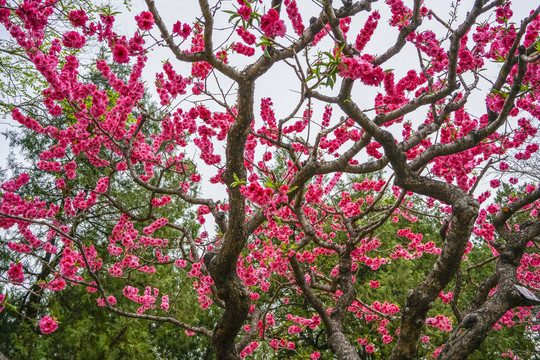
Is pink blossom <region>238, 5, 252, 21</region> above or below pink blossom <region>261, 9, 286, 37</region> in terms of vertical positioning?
above

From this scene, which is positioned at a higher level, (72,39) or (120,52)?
(72,39)

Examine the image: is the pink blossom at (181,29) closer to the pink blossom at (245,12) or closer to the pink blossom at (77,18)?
the pink blossom at (245,12)

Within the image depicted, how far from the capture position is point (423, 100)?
3410 millimetres

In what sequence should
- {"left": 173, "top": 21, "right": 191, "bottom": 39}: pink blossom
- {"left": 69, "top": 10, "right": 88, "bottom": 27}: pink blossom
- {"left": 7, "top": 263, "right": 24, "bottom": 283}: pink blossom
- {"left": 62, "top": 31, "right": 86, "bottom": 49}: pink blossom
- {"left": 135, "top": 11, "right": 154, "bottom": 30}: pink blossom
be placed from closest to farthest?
{"left": 135, "top": 11, "right": 154, "bottom": 30}: pink blossom < {"left": 173, "top": 21, "right": 191, "bottom": 39}: pink blossom < {"left": 69, "top": 10, "right": 88, "bottom": 27}: pink blossom < {"left": 62, "top": 31, "right": 86, "bottom": 49}: pink blossom < {"left": 7, "top": 263, "right": 24, "bottom": 283}: pink blossom

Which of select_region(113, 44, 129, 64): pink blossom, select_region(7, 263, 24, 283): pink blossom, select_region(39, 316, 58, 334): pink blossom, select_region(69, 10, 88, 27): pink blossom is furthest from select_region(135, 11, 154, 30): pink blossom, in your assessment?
select_region(39, 316, 58, 334): pink blossom

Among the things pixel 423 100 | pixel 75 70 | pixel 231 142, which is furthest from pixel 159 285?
pixel 423 100

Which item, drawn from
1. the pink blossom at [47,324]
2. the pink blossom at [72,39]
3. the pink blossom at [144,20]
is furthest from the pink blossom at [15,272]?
the pink blossom at [144,20]

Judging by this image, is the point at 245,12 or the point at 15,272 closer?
the point at 245,12

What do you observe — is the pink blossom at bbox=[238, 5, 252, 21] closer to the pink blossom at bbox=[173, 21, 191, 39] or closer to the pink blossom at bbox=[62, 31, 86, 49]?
the pink blossom at bbox=[173, 21, 191, 39]

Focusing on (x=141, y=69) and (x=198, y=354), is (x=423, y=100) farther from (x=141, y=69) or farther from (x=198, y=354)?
(x=198, y=354)

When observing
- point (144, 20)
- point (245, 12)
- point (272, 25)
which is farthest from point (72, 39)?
Result: point (272, 25)

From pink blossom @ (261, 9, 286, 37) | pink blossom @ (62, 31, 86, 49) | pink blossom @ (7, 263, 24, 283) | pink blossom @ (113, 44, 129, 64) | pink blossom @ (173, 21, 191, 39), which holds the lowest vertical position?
pink blossom @ (7, 263, 24, 283)

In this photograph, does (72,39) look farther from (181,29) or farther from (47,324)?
(47,324)

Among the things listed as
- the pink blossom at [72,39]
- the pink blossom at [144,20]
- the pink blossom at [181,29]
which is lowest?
the pink blossom at [144,20]
